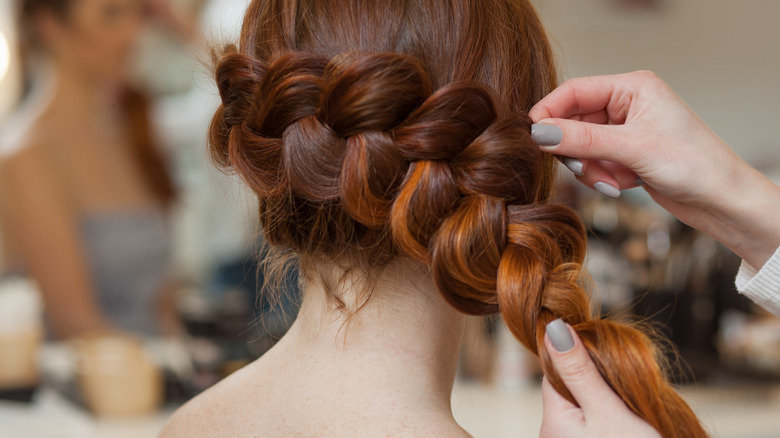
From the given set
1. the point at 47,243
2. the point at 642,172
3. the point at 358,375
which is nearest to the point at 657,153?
the point at 642,172

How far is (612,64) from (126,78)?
1.89 metres

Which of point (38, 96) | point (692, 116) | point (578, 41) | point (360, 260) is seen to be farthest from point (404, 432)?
point (38, 96)

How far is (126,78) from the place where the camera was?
288 cm

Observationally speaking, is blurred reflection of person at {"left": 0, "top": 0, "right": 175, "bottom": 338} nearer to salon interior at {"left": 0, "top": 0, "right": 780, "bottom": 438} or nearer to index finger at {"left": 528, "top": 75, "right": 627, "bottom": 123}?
salon interior at {"left": 0, "top": 0, "right": 780, "bottom": 438}

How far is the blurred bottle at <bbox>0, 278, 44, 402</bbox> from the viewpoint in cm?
162

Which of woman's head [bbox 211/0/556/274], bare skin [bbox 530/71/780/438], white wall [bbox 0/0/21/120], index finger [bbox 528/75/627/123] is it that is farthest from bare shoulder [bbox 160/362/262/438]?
white wall [bbox 0/0/21/120]

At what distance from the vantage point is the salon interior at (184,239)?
5.31 ft

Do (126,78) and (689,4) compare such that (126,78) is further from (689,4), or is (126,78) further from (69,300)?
(689,4)

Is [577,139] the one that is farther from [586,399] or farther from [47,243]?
[47,243]

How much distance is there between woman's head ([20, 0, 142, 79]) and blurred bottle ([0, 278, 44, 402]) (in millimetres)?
1278

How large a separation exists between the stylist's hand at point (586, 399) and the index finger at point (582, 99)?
0.76ft

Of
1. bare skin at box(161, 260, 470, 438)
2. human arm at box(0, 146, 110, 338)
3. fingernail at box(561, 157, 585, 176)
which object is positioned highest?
fingernail at box(561, 157, 585, 176)

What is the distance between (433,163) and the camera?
0.64 m

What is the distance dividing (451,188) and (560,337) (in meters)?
0.16
